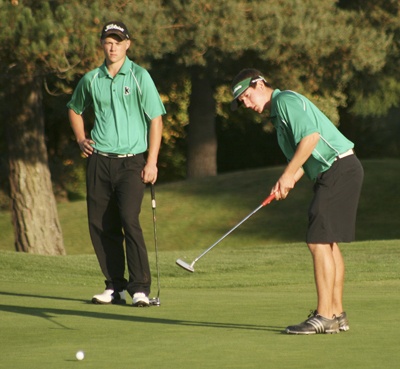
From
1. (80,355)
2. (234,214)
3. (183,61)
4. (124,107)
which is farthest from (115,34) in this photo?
(234,214)

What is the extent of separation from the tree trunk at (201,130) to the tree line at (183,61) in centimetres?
3

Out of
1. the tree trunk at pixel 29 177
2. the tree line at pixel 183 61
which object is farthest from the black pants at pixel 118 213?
the tree trunk at pixel 29 177

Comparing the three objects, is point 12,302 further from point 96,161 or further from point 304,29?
point 304,29

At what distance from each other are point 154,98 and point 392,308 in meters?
2.34

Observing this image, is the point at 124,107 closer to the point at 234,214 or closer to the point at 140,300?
the point at 140,300

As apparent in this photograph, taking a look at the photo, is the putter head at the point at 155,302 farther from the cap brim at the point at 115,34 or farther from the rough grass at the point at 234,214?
the rough grass at the point at 234,214

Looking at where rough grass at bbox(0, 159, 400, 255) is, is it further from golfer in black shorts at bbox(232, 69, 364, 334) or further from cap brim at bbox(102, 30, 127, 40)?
golfer in black shorts at bbox(232, 69, 364, 334)

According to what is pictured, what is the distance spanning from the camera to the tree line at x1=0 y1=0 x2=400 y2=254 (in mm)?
16734

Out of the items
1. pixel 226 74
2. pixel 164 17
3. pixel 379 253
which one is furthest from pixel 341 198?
pixel 226 74

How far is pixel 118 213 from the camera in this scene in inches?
339

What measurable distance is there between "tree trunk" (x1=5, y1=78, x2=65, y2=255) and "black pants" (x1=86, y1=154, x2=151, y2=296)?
1183cm

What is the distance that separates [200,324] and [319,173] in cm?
121

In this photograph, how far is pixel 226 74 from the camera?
27.0 meters

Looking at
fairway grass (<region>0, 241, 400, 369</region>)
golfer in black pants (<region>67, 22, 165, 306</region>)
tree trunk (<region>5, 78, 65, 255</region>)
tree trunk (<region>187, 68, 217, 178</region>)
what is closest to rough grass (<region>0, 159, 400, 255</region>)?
tree trunk (<region>187, 68, 217, 178</region>)
